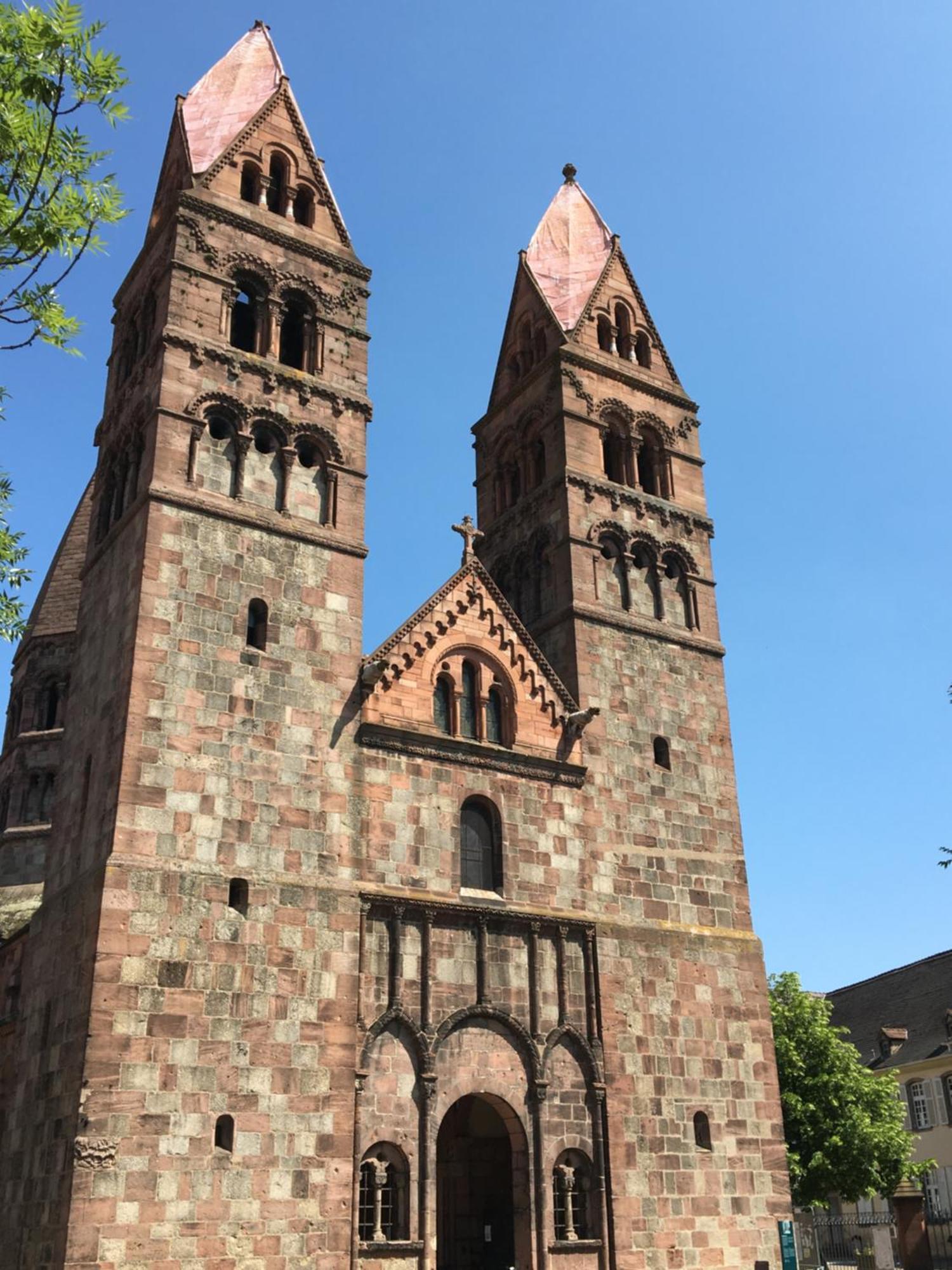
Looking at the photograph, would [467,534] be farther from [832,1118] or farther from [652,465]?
[832,1118]

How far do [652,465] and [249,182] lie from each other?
1402 centimetres

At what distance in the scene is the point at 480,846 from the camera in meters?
27.8

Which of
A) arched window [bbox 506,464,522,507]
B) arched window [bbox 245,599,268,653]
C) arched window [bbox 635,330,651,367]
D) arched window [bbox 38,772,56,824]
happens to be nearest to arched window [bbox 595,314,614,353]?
arched window [bbox 635,330,651,367]

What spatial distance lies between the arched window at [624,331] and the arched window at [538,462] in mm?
4382

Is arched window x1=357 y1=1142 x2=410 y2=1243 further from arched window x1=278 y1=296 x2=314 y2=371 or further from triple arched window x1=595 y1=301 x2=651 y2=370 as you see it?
triple arched window x1=595 y1=301 x2=651 y2=370

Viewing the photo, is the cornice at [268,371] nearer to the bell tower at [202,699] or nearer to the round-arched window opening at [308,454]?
the bell tower at [202,699]

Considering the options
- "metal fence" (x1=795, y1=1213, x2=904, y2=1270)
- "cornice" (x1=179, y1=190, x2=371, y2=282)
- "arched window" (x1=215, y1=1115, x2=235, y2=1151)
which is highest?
"cornice" (x1=179, y1=190, x2=371, y2=282)

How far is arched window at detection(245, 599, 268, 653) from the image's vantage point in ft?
86.2

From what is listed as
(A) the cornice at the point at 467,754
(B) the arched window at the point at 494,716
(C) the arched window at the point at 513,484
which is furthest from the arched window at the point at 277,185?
(A) the cornice at the point at 467,754

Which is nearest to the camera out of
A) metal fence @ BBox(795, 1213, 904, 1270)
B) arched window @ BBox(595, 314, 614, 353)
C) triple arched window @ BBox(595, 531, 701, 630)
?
triple arched window @ BBox(595, 531, 701, 630)

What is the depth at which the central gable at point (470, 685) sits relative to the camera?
90.8 ft

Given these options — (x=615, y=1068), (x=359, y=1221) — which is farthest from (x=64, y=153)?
(x=615, y=1068)

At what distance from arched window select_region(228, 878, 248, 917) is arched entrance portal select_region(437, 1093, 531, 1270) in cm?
753

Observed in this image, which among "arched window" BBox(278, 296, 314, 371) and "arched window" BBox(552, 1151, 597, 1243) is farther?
"arched window" BBox(278, 296, 314, 371)
